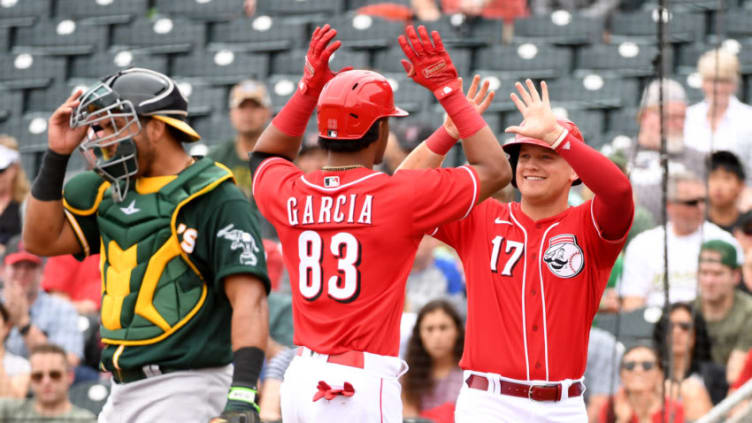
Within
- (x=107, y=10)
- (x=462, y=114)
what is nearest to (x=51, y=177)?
(x=462, y=114)

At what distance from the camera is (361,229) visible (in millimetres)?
3051

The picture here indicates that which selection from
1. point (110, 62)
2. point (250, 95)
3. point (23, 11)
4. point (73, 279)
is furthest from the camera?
point (23, 11)

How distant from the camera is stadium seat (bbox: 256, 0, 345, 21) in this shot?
31.4ft

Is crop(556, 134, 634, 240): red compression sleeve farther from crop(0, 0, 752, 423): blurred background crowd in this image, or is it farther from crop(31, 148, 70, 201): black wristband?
crop(31, 148, 70, 201): black wristband

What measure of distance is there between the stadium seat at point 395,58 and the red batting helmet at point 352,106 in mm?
5433

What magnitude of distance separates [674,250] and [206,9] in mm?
5489

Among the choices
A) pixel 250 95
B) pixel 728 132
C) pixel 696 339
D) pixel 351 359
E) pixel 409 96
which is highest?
pixel 409 96

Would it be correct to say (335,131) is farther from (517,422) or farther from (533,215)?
(517,422)

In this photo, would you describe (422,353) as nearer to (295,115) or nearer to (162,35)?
(295,115)

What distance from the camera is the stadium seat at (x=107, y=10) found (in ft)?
33.1

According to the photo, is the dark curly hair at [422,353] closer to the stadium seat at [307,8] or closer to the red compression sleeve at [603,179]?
the red compression sleeve at [603,179]

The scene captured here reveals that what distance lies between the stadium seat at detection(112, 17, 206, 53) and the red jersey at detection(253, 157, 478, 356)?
6597mm

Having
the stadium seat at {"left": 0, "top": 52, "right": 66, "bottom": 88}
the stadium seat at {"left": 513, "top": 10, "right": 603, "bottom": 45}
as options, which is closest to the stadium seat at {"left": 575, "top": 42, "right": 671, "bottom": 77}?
the stadium seat at {"left": 513, "top": 10, "right": 603, "bottom": 45}

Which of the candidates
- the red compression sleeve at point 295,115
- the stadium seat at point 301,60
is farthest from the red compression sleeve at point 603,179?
the stadium seat at point 301,60
